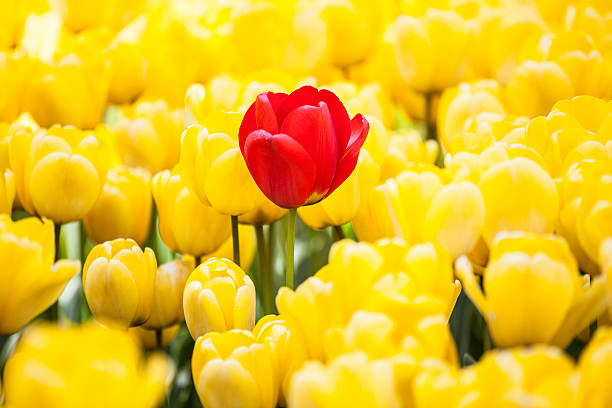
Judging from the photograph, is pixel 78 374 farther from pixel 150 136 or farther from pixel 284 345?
pixel 150 136

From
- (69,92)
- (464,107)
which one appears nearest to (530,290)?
(464,107)

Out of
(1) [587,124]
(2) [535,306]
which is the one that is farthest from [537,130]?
(2) [535,306]

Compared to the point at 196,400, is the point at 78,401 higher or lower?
higher

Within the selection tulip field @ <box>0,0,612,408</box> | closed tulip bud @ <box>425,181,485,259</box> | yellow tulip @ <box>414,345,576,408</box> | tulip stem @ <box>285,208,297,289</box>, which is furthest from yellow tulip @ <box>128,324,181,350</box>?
yellow tulip @ <box>414,345,576,408</box>

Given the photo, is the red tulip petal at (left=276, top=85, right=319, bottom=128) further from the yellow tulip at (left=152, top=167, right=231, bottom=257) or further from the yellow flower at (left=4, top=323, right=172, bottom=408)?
the yellow flower at (left=4, top=323, right=172, bottom=408)

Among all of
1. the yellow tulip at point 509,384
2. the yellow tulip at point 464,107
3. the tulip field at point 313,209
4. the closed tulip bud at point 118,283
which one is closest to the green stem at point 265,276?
the tulip field at point 313,209

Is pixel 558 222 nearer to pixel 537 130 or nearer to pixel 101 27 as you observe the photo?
pixel 537 130
